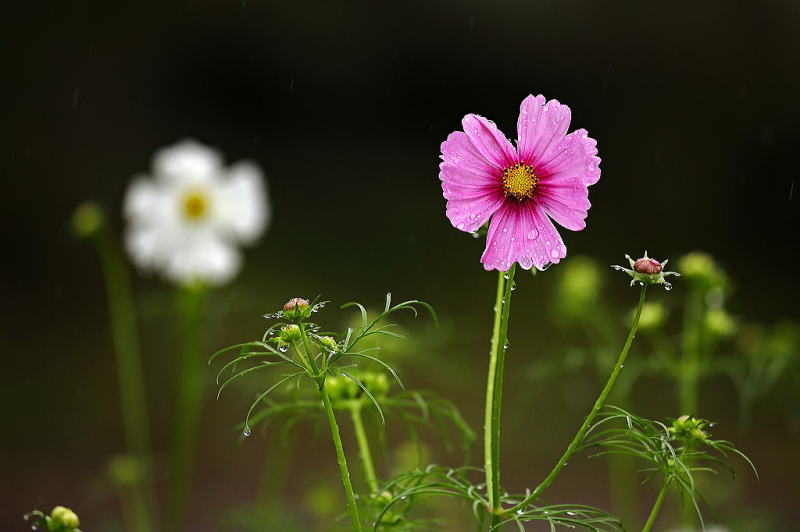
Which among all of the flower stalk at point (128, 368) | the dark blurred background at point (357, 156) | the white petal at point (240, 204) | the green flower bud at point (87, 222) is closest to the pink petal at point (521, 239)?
the green flower bud at point (87, 222)

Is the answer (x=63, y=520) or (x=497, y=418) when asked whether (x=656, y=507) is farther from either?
(x=63, y=520)

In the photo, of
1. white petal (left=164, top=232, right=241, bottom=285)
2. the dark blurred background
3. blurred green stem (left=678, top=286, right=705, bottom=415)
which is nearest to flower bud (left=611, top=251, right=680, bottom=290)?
blurred green stem (left=678, top=286, right=705, bottom=415)

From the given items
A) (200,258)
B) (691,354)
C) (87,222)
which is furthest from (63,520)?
(200,258)

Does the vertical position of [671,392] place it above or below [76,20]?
below

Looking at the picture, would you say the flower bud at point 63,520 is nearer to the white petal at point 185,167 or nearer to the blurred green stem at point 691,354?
the blurred green stem at point 691,354

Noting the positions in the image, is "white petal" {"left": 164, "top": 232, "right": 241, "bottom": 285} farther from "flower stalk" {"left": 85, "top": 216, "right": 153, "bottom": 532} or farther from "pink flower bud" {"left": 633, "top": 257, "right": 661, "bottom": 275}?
"pink flower bud" {"left": 633, "top": 257, "right": 661, "bottom": 275}

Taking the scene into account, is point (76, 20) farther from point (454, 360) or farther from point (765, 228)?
point (765, 228)

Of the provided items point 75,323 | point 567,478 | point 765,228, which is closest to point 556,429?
point 567,478
